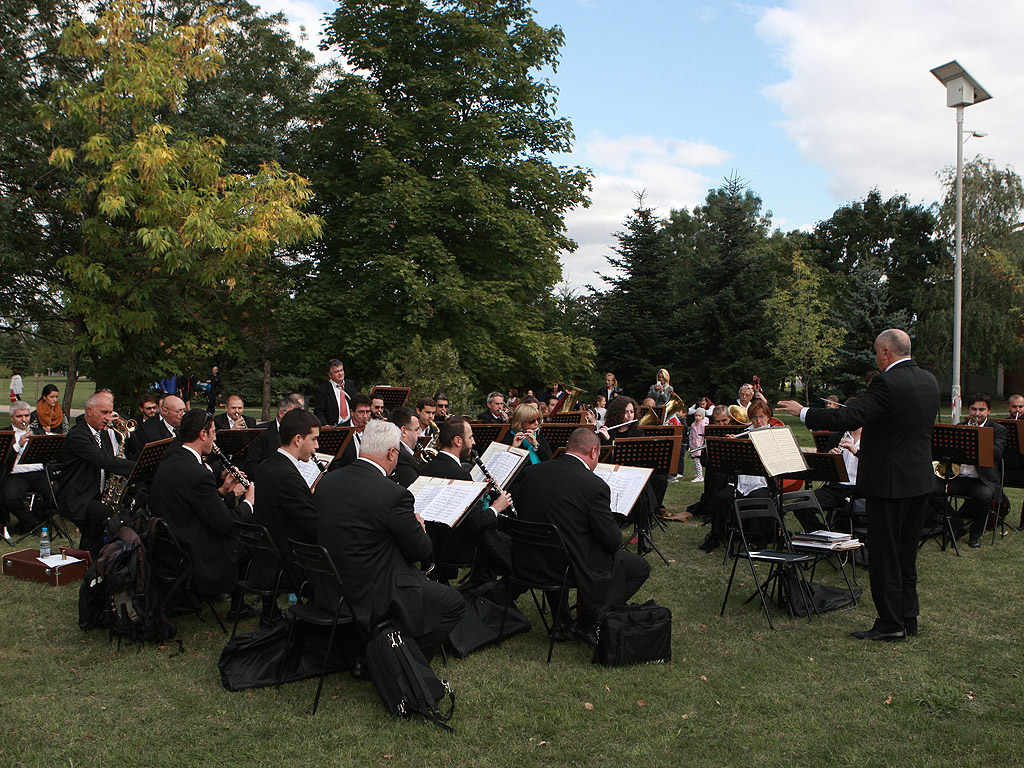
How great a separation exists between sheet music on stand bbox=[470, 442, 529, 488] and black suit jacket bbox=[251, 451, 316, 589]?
1523mm

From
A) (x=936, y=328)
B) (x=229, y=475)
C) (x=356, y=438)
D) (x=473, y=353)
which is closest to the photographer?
(x=229, y=475)

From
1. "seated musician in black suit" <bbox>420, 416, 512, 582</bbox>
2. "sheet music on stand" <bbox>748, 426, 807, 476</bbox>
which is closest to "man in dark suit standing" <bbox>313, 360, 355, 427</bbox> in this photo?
"seated musician in black suit" <bbox>420, 416, 512, 582</bbox>

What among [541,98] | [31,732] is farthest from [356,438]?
Answer: [541,98]

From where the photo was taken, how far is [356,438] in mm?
9891

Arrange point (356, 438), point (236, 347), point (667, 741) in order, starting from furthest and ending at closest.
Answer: point (236, 347) < point (356, 438) < point (667, 741)

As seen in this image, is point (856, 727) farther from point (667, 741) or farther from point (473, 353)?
point (473, 353)

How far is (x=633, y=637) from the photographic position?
17.9ft

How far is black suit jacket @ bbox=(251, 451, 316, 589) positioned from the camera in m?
5.82

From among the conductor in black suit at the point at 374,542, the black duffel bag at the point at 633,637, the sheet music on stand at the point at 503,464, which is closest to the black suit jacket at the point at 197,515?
the conductor in black suit at the point at 374,542

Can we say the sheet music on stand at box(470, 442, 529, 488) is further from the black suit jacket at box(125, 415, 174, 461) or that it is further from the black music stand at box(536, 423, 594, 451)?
the black suit jacket at box(125, 415, 174, 461)

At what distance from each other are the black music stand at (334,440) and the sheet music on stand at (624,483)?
10.8 ft

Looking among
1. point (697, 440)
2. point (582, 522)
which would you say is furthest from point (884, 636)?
point (697, 440)

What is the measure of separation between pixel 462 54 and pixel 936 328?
22952 mm

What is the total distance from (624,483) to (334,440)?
3.71m
